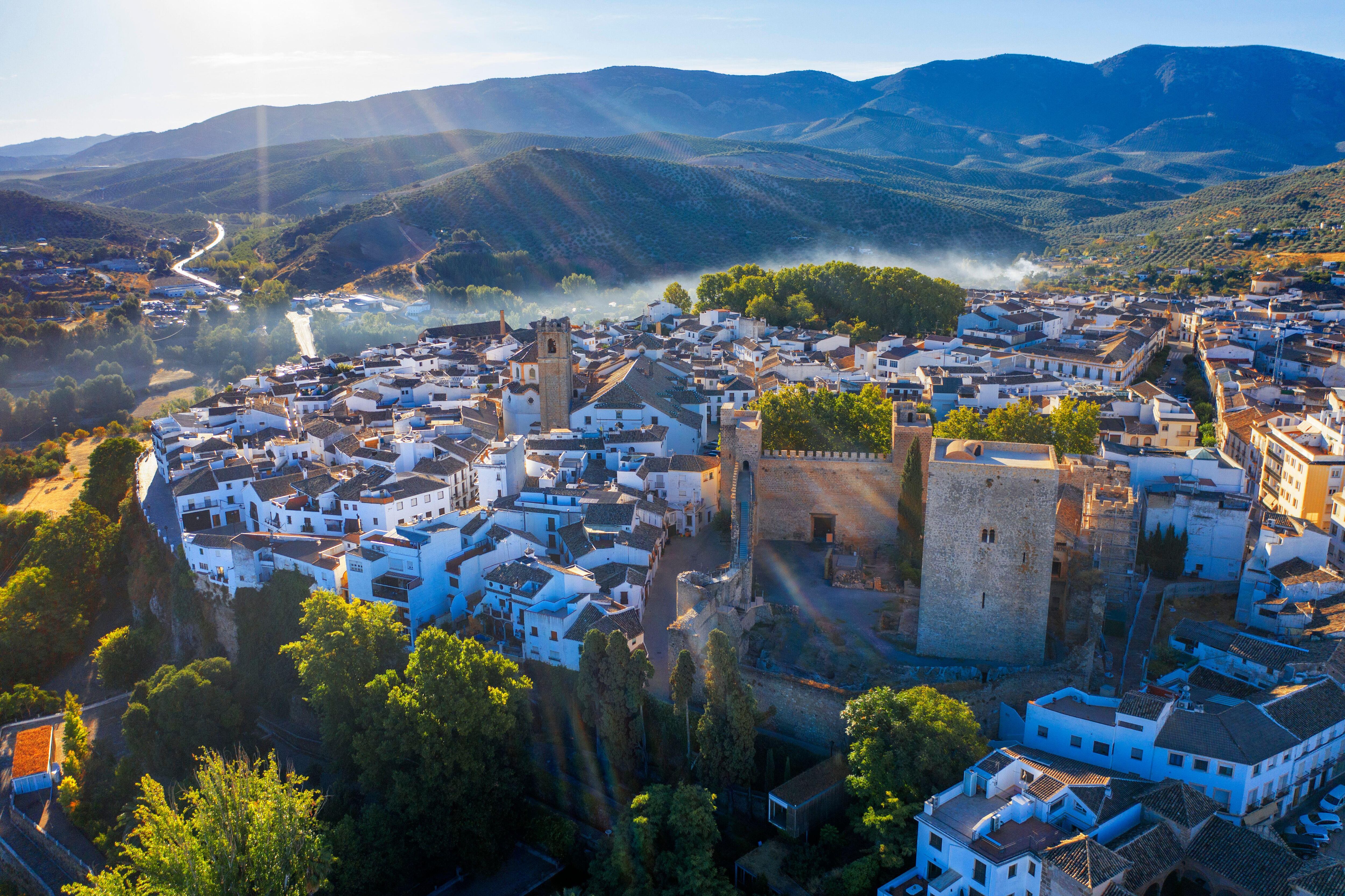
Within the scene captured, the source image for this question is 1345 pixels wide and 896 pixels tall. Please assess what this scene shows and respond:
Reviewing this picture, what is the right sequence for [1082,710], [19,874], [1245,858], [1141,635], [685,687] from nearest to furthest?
1. [1245,858]
2. [1082,710]
3. [685,687]
4. [1141,635]
5. [19,874]

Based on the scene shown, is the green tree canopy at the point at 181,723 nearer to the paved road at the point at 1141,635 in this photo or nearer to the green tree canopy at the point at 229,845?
the green tree canopy at the point at 229,845

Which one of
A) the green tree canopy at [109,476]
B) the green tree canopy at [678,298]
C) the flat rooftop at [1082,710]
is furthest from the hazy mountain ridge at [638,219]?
the flat rooftop at [1082,710]

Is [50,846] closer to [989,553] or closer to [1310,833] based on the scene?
[989,553]

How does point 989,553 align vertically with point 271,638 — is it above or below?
above

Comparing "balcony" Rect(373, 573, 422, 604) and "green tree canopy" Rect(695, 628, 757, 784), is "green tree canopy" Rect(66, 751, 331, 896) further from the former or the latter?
"green tree canopy" Rect(695, 628, 757, 784)

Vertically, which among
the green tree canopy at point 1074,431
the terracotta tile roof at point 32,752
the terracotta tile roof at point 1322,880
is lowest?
the terracotta tile roof at point 32,752

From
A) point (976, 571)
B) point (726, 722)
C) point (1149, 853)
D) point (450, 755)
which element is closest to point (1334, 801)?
point (1149, 853)

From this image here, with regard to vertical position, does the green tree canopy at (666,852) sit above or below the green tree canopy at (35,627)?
above
